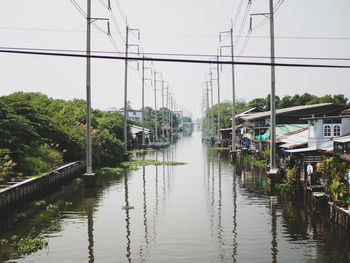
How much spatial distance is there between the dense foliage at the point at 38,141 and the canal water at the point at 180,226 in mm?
3254

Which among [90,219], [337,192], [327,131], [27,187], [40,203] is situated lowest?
[90,219]

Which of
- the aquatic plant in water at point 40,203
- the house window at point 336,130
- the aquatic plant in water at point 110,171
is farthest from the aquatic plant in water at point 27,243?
the aquatic plant in water at point 110,171

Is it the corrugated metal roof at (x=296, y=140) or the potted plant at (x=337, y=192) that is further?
the corrugated metal roof at (x=296, y=140)

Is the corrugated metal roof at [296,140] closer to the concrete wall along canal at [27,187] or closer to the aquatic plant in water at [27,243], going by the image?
the concrete wall along canal at [27,187]

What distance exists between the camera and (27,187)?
24.8m

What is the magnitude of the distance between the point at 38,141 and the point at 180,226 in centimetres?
1955

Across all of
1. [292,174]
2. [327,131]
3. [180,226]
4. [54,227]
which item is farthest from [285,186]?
[54,227]

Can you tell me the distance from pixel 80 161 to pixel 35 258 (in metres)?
27.3

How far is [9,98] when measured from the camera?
33.8 metres

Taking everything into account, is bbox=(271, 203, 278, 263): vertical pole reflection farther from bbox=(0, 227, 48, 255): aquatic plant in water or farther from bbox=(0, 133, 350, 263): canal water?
bbox=(0, 227, 48, 255): aquatic plant in water

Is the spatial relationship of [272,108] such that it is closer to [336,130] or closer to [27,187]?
[336,130]

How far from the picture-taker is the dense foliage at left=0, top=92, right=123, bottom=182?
27.5 m

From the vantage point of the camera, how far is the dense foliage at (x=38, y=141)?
90.3 ft

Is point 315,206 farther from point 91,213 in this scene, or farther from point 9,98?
point 9,98
